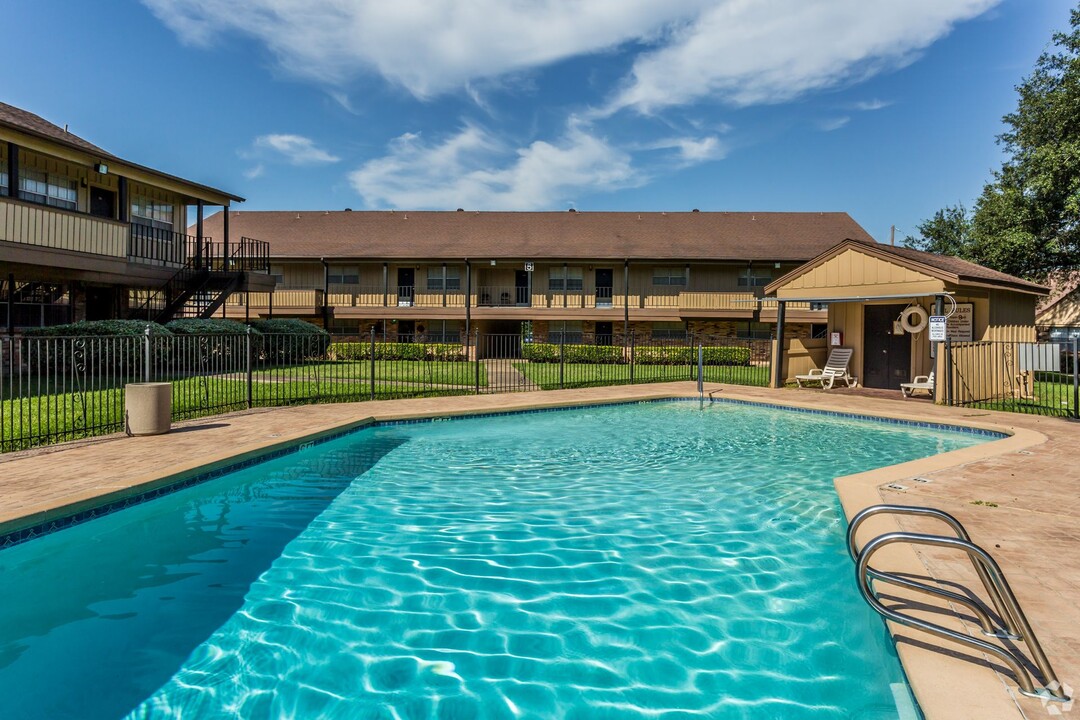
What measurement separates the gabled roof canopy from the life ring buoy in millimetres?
1429

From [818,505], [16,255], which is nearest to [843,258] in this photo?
[818,505]

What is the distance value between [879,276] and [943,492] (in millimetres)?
10679

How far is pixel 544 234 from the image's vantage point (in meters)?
32.9

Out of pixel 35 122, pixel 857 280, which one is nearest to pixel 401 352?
pixel 35 122

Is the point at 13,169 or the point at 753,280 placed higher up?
the point at 13,169

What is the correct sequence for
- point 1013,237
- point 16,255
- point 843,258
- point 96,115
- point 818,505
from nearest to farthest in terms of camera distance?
point 818,505 < point 16,255 < point 843,258 < point 96,115 < point 1013,237

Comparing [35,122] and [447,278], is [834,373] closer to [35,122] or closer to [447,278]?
[447,278]

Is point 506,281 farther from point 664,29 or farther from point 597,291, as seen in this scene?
point 664,29

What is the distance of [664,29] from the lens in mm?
15266

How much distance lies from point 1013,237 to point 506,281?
72.5 feet

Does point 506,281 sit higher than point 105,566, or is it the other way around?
point 506,281

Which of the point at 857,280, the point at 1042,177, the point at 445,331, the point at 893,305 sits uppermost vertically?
the point at 1042,177

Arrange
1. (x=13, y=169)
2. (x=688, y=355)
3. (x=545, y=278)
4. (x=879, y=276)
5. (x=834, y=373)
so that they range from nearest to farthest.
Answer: (x=13, y=169), (x=879, y=276), (x=834, y=373), (x=688, y=355), (x=545, y=278)

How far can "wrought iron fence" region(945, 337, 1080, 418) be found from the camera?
40.8ft
